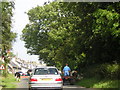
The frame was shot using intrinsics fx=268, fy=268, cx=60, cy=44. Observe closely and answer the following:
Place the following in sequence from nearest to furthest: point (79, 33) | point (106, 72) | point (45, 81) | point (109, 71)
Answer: point (45, 81)
point (109, 71)
point (106, 72)
point (79, 33)

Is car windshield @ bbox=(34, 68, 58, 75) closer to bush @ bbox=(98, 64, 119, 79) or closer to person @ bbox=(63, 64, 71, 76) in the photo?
bush @ bbox=(98, 64, 119, 79)

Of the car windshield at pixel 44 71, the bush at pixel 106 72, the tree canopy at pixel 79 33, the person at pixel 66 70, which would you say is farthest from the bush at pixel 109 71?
the car windshield at pixel 44 71

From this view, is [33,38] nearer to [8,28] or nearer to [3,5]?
[8,28]

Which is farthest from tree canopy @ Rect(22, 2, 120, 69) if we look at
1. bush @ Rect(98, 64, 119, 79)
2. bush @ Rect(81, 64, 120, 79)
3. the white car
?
the white car

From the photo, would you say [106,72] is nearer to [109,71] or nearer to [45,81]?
[109,71]

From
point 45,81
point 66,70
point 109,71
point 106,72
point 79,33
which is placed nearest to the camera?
point 45,81

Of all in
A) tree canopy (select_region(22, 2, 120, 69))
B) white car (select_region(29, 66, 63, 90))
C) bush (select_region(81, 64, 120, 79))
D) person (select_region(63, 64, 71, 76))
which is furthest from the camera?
person (select_region(63, 64, 71, 76))

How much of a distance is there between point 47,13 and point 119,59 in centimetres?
3171

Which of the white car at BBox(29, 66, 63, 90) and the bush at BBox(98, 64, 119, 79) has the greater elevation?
the bush at BBox(98, 64, 119, 79)

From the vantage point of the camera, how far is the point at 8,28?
1129 inches

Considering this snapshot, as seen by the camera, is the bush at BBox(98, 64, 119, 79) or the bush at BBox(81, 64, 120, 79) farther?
the bush at BBox(81, 64, 120, 79)

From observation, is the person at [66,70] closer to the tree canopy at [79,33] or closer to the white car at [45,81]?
the tree canopy at [79,33]

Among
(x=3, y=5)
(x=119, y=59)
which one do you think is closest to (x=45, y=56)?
(x=119, y=59)

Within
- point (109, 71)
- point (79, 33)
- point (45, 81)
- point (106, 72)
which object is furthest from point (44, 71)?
point (79, 33)
